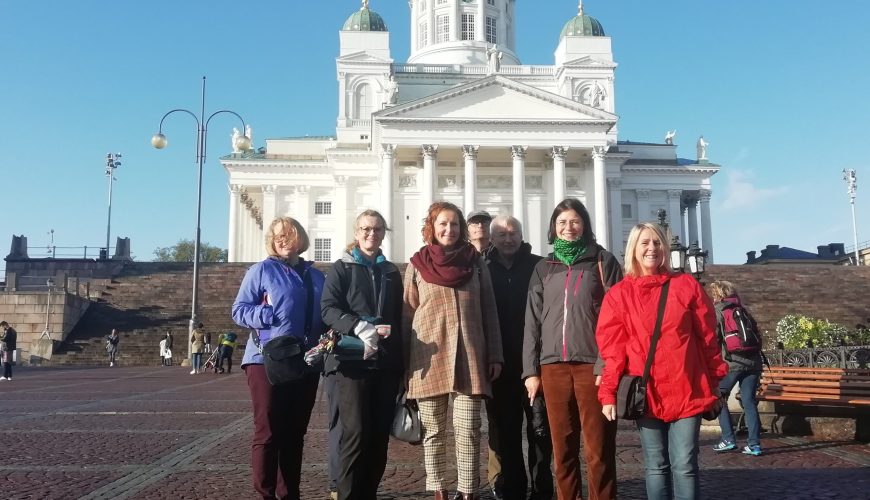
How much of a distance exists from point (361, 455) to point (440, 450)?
59 centimetres

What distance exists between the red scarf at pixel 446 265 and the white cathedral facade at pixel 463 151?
37.6 meters

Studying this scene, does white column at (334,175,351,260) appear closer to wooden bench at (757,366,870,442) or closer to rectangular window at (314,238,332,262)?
rectangular window at (314,238,332,262)

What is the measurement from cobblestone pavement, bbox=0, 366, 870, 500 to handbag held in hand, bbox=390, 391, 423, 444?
1048mm

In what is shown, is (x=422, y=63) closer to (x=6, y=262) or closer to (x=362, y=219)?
(x=6, y=262)

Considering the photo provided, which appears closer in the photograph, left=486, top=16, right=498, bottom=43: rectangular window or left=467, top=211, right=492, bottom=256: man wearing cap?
left=467, top=211, right=492, bottom=256: man wearing cap

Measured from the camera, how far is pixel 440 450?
5449mm

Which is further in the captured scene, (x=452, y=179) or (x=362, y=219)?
(x=452, y=179)

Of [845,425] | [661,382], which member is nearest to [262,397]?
[661,382]

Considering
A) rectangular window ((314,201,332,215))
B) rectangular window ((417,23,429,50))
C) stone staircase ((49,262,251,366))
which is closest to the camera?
stone staircase ((49,262,251,366))

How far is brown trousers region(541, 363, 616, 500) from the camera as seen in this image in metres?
5.20

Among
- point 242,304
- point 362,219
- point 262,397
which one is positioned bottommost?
point 262,397

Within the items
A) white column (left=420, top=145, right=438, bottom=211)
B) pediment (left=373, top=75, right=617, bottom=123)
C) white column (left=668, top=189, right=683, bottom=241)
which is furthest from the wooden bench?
white column (left=668, top=189, right=683, bottom=241)

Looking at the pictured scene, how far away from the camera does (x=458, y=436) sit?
5520mm

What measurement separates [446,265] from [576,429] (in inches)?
60.5
